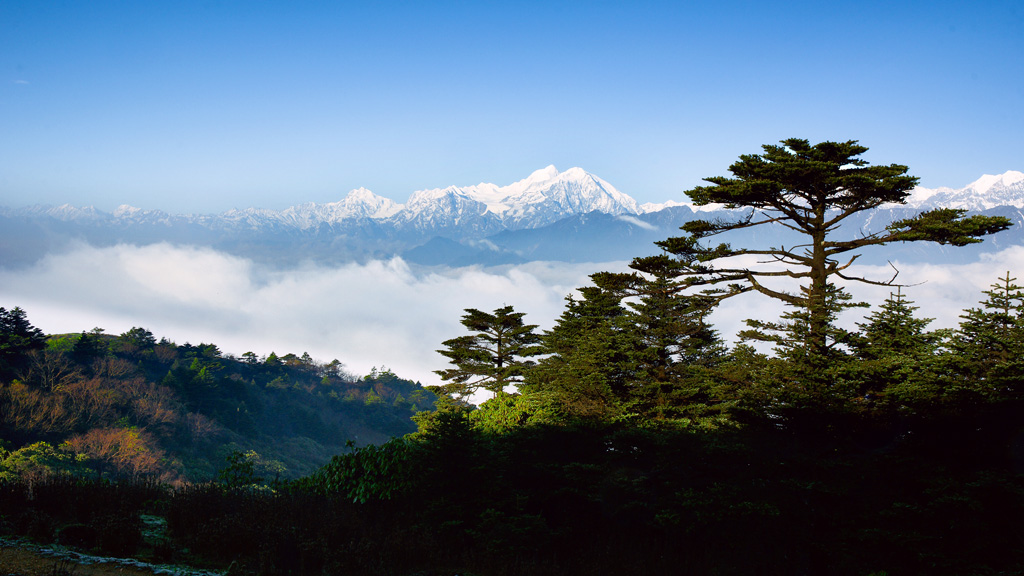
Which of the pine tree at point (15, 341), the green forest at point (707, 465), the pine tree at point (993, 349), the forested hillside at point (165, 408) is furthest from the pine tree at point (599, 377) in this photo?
the pine tree at point (15, 341)

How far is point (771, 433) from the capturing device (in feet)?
39.8

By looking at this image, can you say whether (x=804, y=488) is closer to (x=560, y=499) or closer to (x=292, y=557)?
(x=560, y=499)

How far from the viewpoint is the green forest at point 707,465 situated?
9609 millimetres

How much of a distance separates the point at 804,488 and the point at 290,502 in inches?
398

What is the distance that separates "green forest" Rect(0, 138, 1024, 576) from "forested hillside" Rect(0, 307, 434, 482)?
17.1 metres

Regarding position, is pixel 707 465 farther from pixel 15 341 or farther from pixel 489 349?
pixel 15 341

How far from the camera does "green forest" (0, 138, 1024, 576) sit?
378 inches

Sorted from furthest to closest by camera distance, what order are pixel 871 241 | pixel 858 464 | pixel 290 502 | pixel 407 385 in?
1. pixel 407 385
2. pixel 871 241
3. pixel 290 502
4. pixel 858 464

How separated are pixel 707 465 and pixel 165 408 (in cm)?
7732

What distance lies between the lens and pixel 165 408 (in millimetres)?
73438

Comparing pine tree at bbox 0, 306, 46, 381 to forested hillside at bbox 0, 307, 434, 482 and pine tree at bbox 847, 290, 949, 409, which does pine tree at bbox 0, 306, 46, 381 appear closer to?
forested hillside at bbox 0, 307, 434, 482

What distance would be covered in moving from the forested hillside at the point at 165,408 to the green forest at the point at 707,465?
1713cm

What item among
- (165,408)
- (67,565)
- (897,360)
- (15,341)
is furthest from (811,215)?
(165,408)

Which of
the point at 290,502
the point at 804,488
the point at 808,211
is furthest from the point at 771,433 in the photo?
the point at 290,502
